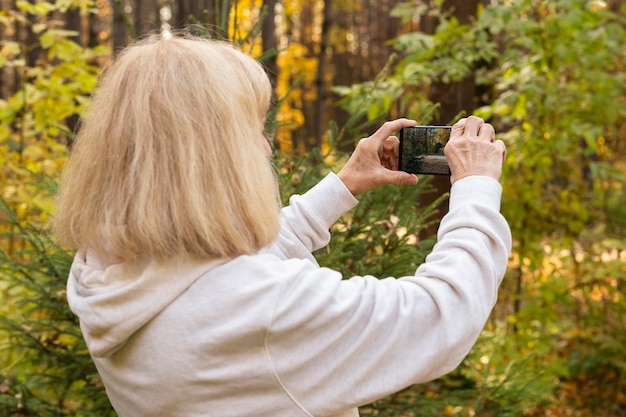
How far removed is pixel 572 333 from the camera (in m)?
6.88

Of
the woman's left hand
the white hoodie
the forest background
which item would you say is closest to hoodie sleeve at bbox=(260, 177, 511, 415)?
the white hoodie

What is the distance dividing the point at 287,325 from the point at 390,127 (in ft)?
2.14

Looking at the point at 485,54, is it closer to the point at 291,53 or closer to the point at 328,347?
the point at 328,347

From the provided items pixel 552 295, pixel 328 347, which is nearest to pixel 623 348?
pixel 552 295

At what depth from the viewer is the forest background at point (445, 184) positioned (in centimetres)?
291

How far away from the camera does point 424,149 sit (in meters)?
1.65

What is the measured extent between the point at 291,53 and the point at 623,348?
1311cm

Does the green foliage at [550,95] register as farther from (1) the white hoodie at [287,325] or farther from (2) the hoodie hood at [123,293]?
(2) the hoodie hood at [123,293]

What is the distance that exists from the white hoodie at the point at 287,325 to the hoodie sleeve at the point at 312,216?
1.41 feet

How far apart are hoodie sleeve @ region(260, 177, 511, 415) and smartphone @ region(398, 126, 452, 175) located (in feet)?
1.12

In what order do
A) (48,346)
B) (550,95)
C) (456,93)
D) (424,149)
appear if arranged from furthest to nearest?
(456,93)
(550,95)
(48,346)
(424,149)

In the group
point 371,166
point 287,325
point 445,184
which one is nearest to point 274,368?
point 287,325

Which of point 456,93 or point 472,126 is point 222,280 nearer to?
point 472,126

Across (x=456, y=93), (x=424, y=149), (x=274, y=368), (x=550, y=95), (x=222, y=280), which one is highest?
(x=424, y=149)
